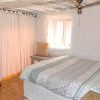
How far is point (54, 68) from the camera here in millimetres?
2625

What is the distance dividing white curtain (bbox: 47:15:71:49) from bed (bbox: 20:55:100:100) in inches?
53.2

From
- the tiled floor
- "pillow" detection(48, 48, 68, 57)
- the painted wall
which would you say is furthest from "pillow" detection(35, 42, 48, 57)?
the tiled floor

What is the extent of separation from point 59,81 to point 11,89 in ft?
4.79

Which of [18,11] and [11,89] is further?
[18,11]

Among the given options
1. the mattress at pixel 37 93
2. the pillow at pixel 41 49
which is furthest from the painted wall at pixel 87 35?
the mattress at pixel 37 93

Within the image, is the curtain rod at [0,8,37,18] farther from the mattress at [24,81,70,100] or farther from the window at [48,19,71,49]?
the mattress at [24,81,70,100]

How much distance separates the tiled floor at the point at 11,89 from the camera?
279 cm

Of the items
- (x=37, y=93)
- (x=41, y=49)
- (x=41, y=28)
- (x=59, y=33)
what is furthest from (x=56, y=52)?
(x=37, y=93)

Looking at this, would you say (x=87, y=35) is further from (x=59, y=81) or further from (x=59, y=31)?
(x=59, y=81)

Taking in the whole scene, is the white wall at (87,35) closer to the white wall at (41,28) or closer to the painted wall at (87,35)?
the painted wall at (87,35)

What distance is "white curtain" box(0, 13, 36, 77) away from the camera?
3.63 metres

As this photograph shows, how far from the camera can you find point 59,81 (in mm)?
2154

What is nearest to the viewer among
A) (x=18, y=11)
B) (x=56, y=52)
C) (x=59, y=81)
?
(x=59, y=81)

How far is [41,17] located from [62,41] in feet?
3.54
